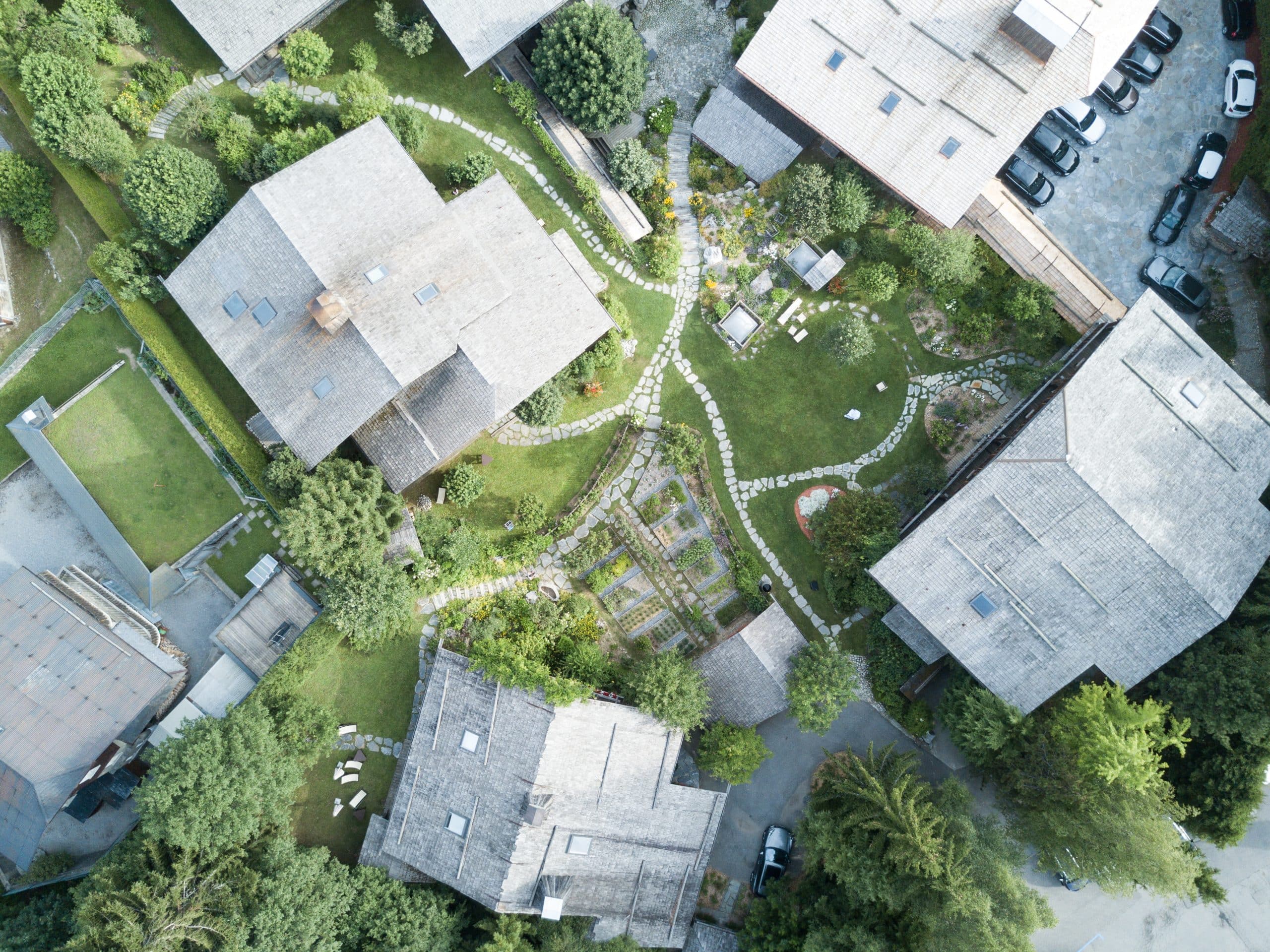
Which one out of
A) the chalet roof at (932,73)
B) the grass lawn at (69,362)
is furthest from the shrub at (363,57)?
the chalet roof at (932,73)

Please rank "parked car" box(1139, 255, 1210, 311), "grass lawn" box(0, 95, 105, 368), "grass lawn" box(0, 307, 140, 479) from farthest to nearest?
"grass lawn" box(0, 95, 105, 368) < "grass lawn" box(0, 307, 140, 479) < "parked car" box(1139, 255, 1210, 311)

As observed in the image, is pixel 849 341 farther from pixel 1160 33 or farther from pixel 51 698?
pixel 51 698

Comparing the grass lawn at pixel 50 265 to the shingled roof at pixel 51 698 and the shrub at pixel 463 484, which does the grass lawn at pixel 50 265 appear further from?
the shrub at pixel 463 484

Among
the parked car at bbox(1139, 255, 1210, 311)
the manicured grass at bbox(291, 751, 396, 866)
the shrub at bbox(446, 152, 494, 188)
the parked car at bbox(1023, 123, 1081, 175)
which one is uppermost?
the parked car at bbox(1023, 123, 1081, 175)

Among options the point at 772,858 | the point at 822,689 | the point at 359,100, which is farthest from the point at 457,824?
the point at 359,100

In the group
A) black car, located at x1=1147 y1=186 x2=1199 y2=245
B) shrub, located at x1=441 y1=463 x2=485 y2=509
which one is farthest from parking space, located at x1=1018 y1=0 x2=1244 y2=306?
shrub, located at x1=441 y1=463 x2=485 y2=509

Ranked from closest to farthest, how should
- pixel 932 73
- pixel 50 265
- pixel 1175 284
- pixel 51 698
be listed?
1. pixel 51 698
2. pixel 932 73
3. pixel 1175 284
4. pixel 50 265

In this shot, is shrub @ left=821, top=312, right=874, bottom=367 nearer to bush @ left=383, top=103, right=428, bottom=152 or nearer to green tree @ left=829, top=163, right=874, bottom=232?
green tree @ left=829, top=163, right=874, bottom=232
